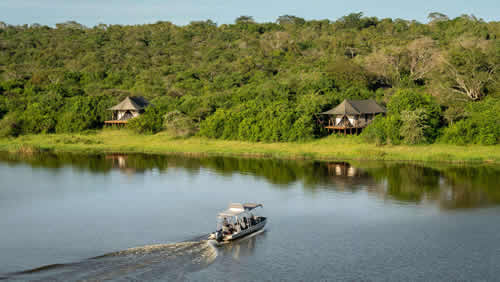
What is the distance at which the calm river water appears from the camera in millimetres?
23875

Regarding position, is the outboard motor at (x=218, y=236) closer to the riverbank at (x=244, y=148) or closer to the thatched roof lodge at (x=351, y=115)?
the riverbank at (x=244, y=148)

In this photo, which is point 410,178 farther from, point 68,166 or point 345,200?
point 68,166

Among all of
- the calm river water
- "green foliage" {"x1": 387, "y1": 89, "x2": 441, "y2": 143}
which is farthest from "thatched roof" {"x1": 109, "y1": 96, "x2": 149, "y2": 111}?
"green foliage" {"x1": 387, "y1": 89, "x2": 441, "y2": 143}

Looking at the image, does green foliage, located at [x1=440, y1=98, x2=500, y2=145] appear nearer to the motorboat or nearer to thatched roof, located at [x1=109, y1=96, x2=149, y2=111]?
the motorboat

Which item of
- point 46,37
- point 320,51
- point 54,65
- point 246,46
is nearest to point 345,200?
point 320,51

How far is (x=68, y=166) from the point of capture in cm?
5272

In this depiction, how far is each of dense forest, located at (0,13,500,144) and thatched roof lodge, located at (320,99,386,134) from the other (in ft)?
5.88

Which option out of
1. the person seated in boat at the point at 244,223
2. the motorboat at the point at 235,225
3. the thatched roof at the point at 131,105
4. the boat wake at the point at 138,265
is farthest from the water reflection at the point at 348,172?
the boat wake at the point at 138,265

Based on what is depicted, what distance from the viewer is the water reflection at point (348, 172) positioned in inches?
1533

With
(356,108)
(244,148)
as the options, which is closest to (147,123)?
(244,148)

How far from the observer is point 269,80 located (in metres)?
80.8

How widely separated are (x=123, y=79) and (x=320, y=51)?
3603 cm

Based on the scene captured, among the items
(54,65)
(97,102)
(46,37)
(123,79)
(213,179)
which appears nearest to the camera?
(213,179)

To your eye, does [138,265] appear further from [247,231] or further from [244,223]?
[244,223]
